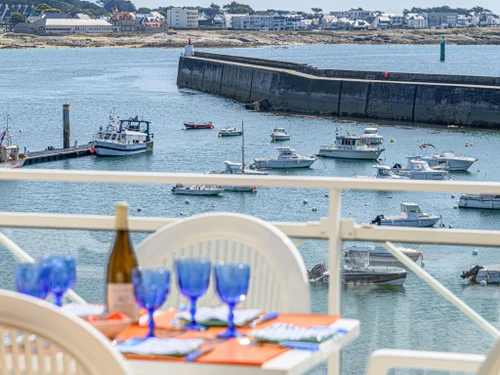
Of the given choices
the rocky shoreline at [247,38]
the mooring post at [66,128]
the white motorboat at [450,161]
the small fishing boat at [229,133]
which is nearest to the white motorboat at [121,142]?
the mooring post at [66,128]

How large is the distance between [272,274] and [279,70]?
41026mm

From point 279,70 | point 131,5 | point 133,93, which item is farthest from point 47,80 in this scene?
point 131,5

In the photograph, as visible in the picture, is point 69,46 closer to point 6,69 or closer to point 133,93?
point 6,69

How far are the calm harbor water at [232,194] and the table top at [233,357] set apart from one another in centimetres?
57

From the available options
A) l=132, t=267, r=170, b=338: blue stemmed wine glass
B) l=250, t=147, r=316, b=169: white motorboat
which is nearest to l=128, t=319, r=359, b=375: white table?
l=132, t=267, r=170, b=338: blue stemmed wine glass

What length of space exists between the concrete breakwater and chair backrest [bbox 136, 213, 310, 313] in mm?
33988

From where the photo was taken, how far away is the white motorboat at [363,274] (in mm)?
2196

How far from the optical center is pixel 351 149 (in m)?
31.6

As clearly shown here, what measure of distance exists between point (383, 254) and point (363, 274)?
14cm

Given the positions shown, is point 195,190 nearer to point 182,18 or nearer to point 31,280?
point 31,280

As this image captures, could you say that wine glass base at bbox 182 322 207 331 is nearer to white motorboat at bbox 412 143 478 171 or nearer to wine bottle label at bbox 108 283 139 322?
wine bottle label at bbox 108 283 139 322

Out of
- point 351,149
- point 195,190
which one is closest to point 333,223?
point 195,190

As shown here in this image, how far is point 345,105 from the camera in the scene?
127 ft

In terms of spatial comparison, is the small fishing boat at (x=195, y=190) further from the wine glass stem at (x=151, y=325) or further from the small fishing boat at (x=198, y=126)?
the wine glass stem at (x=151, y=325)
